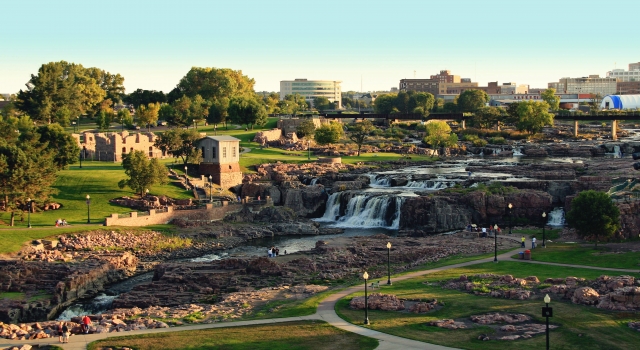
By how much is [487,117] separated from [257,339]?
142m

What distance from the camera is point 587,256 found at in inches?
2131

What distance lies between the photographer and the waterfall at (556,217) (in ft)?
253

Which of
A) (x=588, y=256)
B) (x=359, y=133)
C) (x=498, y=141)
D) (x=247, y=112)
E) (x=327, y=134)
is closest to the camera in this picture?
(x=588, y=256)

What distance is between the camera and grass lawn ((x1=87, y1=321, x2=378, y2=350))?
1399 inches

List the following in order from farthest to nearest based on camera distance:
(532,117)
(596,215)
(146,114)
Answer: (532,117)
(146,114)
(596,215)

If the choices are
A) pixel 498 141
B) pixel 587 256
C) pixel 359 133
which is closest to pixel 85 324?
pixel 587 256

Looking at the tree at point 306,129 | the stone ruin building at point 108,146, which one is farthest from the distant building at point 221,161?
the tree at point 306,129

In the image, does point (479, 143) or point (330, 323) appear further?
point (479, 143)

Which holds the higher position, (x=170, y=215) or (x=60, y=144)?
(x=60, y=144)

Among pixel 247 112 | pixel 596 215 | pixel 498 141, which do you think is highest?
pixel 247 112

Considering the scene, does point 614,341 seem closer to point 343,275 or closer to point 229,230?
point 343,275

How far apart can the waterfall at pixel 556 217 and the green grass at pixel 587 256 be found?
1771 cm

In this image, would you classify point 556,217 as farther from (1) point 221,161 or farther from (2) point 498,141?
(2) point 498,141

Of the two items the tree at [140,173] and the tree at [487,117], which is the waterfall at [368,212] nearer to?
the tree at [140,173]
